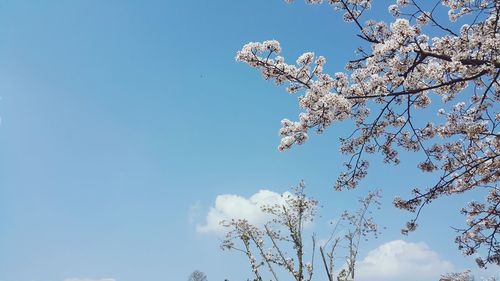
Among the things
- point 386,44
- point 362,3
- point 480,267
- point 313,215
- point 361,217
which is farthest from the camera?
point 361,217

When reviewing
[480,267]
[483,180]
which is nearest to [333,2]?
[483,180]

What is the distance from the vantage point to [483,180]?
8.88 meters

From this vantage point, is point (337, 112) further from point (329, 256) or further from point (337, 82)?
point (329, 256)

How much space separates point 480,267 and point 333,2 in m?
5.80

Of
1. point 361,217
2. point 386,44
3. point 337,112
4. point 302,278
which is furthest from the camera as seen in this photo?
point 361,217

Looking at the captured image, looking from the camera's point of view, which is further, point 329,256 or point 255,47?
point 329,256

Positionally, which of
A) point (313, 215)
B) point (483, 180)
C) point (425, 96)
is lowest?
point (483, 180)

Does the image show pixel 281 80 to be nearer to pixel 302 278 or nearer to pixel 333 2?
pixel 333 2

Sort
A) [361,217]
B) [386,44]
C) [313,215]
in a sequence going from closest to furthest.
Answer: [386,44], [313,215], [361,217]

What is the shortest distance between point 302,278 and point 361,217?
552 centimetres

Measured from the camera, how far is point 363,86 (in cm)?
684

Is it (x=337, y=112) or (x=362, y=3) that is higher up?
(x=362, y=3)

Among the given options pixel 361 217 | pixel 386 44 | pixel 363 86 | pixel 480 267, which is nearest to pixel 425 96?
pixel 363 86

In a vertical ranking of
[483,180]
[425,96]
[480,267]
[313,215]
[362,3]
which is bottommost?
[480,267]
